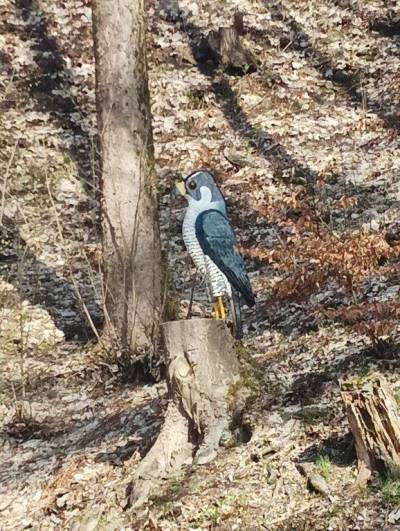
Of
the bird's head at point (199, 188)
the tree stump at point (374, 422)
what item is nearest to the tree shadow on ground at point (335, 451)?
the tree stump at point (374, 422)

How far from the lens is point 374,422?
3.61m

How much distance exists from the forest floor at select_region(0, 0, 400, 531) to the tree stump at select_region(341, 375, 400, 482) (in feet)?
0.34

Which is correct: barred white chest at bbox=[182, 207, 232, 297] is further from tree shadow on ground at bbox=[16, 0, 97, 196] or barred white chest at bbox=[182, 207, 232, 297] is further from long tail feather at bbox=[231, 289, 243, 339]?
tree shadow on ground at bbox=[16, 0, 97, 196]

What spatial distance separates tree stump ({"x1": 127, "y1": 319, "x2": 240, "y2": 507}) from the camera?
4.36 m

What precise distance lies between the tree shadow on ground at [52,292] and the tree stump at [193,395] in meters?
3.01

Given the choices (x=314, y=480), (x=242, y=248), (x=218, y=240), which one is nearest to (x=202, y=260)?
(x=218, y=240)

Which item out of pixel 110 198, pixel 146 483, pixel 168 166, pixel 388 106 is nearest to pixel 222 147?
pixel 168 166

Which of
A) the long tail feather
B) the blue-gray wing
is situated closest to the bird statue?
the blue-gray wing

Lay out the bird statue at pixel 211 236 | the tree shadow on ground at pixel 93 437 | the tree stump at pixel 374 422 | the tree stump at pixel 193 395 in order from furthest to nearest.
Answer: the tree shadow on ground at pixel 93 437, the bird statue at pixel 211 236, the tree stump at pixel 193 395, the tree stump at pixel 374 422

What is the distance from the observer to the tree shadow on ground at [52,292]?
301 inches

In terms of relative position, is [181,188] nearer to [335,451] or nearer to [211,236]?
[211,236]

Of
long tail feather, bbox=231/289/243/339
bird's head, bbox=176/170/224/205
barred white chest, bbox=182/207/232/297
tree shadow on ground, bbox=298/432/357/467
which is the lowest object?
tree shadow on ground, bbox=298/432/357/467

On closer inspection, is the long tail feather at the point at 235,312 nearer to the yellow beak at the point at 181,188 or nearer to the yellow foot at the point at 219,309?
the yellow foot at the point at 219,309

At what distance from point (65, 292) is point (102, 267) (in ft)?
5.51
